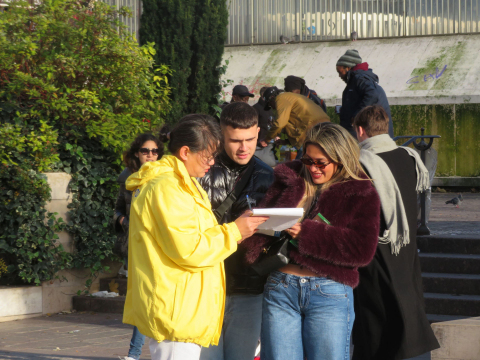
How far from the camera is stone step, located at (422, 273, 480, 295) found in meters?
6.76

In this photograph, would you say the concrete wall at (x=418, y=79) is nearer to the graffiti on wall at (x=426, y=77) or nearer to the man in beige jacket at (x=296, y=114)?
the graffiti on wall at (x=426, y=77)

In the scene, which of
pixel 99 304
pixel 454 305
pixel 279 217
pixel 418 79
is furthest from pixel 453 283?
pixel 418 79

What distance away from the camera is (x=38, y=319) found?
7.62 meters

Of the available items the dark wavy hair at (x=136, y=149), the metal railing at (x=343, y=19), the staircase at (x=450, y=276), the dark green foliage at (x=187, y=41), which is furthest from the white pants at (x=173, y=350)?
the metal railing at (x=343, y=19)

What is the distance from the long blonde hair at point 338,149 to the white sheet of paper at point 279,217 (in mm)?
371

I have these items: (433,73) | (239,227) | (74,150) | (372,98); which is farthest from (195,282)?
(433,73)

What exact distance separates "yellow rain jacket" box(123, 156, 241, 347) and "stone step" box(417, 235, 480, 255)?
5060 mm

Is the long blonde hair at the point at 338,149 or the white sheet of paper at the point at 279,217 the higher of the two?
the long blonde hair at the point at 338,149

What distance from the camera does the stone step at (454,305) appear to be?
6441mm

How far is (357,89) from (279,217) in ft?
15.6

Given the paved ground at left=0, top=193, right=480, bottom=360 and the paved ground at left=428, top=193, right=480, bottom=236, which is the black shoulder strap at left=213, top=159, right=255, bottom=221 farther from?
the paved ground at left=428, top=193, right=480, bottom=236

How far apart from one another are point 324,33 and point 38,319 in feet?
37.1

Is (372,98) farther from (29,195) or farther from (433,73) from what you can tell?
(433,73)

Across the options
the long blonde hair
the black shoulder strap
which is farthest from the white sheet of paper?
the black shoulder strap
